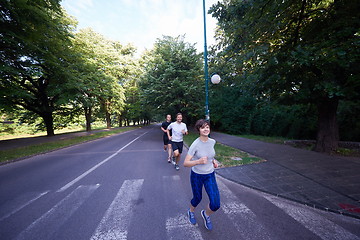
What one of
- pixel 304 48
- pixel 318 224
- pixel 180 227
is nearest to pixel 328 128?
pixel 304 48

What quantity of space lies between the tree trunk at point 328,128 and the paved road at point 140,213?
5296 millimetres

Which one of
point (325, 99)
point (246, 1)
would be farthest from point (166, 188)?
point (325, 99)

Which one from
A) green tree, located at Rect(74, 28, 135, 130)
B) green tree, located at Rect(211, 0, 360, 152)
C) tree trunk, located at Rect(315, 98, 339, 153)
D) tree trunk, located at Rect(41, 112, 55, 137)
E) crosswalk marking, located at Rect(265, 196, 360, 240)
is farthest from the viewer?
green tree, located at Rect(74, 28, 135, 130)

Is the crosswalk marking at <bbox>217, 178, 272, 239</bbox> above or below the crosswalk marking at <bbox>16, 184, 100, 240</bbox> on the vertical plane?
below

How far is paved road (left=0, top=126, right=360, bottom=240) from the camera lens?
2174mm

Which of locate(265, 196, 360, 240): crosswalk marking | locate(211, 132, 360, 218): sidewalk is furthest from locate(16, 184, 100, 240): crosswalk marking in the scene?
locate(265, 196, 360, 240): crosswalk marking

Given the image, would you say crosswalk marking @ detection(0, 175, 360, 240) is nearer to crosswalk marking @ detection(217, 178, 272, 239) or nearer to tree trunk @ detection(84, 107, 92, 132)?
crosswalk marking @ detection(217, 178, 272, 239)

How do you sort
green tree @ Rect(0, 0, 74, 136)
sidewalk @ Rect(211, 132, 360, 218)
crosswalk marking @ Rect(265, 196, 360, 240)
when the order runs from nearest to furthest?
crosswalk marking @ Rect(265, 196, 360, 240)
sidewalk @ Rect(211, 132, 360, 218)
green tree @ Rect(0, 0, 74, 136)

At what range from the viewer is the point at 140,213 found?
2633 mm

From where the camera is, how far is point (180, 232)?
2195 mm

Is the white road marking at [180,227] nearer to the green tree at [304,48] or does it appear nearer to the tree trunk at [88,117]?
the green tree at [304,48]

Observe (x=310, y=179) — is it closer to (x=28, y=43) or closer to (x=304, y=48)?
(x=304, y=48)

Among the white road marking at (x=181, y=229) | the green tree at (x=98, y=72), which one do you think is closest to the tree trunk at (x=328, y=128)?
the white road marking at (x=181, y=229)

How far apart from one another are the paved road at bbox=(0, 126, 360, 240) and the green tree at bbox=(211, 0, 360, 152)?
3.48m
